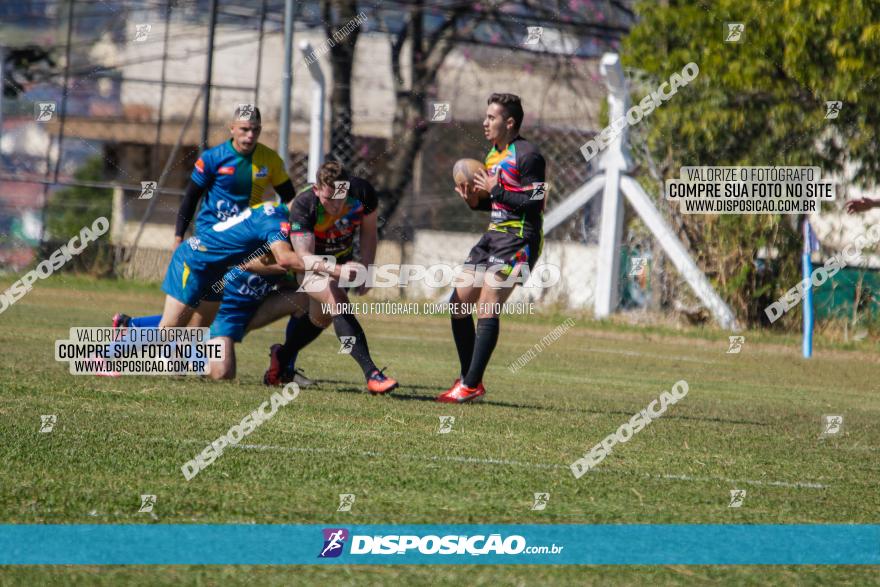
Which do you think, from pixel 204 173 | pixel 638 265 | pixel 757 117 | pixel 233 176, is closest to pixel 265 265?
pixel 233 176

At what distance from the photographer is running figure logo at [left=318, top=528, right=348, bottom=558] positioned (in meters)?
4.39

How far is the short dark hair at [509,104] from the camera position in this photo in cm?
914

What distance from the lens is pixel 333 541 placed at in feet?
14.7

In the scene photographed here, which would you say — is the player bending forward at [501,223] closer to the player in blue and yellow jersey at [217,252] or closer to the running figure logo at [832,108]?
the player in blue and yellow jersey at [217,252]

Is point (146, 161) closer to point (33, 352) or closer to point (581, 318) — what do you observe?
point (581, 318)

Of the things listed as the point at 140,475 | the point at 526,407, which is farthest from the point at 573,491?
the point at 526,407

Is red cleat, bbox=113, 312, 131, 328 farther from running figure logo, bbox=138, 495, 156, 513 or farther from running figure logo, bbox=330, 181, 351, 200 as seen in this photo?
running figure logo, bbox=138, 495, 156, 513

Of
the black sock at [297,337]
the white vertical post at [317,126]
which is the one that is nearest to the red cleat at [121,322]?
the black sock at [297,337]

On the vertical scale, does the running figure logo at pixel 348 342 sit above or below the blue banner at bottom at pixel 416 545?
above

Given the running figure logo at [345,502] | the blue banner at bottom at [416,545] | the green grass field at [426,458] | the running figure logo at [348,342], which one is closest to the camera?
the blue banner at bottom at [416,545]

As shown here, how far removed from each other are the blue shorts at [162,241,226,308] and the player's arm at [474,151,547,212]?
2142 mm

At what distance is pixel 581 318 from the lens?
59.6 ft

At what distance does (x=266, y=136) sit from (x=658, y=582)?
93.8 ft

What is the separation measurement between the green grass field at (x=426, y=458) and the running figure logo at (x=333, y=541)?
176mm
